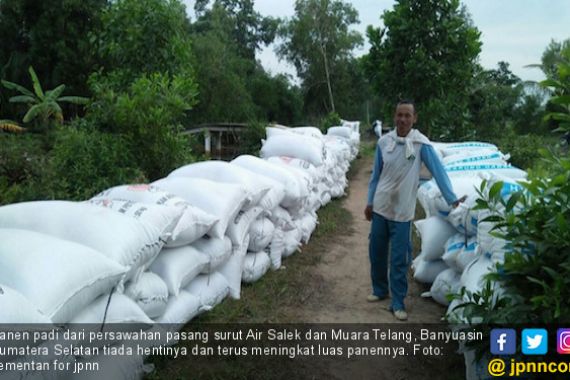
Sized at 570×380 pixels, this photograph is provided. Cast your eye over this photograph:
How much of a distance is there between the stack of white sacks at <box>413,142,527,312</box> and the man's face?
51 centimetres

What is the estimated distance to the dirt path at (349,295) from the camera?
9.29 ft

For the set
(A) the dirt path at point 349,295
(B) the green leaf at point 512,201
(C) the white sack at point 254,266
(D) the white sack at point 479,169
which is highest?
(B) the green leaf at point 512,201

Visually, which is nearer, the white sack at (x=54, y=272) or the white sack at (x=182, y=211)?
the white sack at (x=54, y=272)

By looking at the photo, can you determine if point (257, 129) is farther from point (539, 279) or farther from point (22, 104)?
point (22, 104)

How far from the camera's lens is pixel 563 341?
4.62 ft

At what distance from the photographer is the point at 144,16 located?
16.9 feet

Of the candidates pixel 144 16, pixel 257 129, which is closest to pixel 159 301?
pixel 144 16

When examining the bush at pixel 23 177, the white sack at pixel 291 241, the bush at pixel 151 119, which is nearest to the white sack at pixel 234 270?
the white sack at pixel 291 241

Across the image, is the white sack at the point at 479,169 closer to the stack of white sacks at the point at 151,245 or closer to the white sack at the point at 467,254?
the white sack at the point at 467,254

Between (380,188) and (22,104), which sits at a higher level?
(22,104)

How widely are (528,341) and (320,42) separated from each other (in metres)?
23.2

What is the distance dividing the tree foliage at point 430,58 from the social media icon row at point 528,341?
5.48 metres

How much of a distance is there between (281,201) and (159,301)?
186 cm

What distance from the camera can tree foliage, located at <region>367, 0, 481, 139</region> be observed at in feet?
21.3
